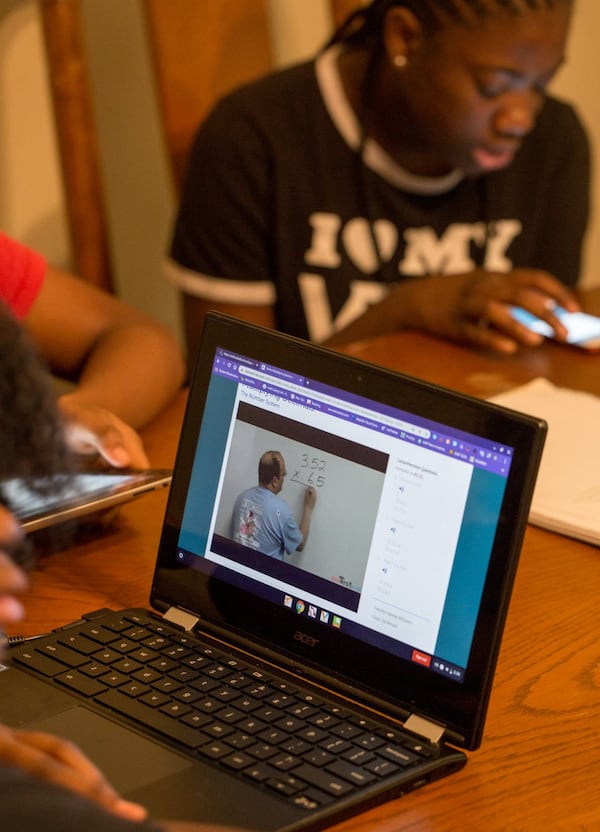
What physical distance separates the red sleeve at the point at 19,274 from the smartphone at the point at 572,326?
578mm

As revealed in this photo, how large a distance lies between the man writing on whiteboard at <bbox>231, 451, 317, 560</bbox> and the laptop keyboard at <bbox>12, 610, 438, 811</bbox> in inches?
3.1

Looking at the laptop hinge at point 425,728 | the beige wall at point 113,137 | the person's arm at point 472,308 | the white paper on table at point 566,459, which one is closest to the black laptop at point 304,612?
the laptop hinge at point 425,728

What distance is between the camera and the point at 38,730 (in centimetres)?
71

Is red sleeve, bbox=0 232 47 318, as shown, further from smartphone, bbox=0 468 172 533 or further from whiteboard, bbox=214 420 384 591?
whiteboard, bbox=214 420 384 591

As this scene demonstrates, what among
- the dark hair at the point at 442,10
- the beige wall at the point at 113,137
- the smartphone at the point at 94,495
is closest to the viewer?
the smartphone at the point at 94,495

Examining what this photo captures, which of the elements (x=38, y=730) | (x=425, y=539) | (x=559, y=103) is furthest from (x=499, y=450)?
(x=559, y=103)

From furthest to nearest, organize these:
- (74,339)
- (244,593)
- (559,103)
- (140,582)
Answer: (559,103) → (74,339) → (140,582) → (244,593)

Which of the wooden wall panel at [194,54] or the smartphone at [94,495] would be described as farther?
the wooden wall panel at [194,54]

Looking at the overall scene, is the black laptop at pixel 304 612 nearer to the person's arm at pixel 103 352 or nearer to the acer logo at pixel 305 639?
the acer logo at pixel 305 639

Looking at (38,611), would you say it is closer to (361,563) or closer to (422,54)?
(361,563)

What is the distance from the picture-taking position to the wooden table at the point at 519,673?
26.5 inches

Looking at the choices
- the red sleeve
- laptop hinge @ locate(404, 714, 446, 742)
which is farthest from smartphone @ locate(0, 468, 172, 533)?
the red sleeve

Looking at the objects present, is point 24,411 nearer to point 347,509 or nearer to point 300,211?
point 347,509

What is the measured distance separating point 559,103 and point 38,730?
1560mm
